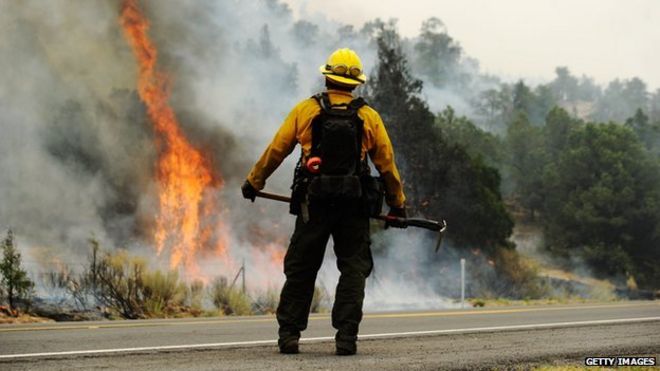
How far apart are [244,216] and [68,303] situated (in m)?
13.3

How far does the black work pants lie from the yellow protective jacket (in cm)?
39

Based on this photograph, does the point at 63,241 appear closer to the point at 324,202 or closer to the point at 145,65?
the point at 145,65

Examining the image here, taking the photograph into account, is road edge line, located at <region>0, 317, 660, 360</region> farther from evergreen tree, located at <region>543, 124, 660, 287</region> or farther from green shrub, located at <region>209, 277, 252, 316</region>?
evergreen tree, located at <region>543, 124, 660, 287</region>

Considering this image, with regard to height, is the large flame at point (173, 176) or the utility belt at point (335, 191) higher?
the large flame at point (173, 176)

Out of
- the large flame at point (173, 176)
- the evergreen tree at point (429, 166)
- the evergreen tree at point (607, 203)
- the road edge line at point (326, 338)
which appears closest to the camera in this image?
the road edge line at point (326, 338)

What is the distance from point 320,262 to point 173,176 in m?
21.0

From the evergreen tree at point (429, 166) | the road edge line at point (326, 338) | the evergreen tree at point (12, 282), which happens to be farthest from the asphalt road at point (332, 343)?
the evergreen tree at point (429, 166)

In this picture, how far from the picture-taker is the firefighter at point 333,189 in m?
7.09

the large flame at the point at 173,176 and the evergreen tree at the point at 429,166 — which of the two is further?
the evergreen tree at the point at 429,166

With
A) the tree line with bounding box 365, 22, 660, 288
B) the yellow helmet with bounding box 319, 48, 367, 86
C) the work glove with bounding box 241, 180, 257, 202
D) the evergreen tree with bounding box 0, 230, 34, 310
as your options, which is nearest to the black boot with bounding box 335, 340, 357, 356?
the work glove with bounding box 241, 180, 257, 202
